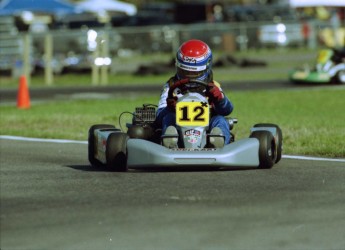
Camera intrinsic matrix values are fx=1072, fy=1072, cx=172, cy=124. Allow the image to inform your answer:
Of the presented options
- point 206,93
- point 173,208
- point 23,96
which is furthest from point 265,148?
point 23,96

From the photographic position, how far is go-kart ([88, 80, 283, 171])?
30.4ft

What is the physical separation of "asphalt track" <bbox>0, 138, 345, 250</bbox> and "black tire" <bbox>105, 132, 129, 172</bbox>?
161mm

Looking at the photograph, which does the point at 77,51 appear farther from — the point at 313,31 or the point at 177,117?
the point at 177,117

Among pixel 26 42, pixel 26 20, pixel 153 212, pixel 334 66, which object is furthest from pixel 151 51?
pixel 153 212

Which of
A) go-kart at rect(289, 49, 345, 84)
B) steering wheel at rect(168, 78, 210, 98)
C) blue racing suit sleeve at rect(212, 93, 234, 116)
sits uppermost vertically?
steering wheel at rect(168, 78, 210, 98)

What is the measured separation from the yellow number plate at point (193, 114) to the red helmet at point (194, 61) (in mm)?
620

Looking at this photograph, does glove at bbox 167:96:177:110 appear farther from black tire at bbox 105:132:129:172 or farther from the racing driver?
black tire at bbox 105:132:129:172

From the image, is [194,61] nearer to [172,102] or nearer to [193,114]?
[172,102]

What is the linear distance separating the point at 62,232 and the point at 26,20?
24259 mm

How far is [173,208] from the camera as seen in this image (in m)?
7.52

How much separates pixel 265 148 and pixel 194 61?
1214 millimetres

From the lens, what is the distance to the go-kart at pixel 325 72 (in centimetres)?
2498

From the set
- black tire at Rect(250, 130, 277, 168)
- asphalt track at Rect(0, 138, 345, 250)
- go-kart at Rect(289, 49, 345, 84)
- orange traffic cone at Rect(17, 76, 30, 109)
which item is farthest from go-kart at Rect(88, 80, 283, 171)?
go-kart at Rect(289, 49, 345, 84)

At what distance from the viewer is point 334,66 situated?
25.2 m
